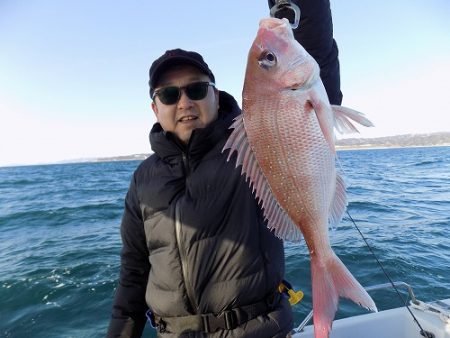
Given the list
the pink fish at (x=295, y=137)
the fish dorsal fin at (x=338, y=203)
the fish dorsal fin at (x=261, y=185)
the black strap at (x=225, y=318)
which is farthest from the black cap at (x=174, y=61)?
the black strap at (x=225, y=318)

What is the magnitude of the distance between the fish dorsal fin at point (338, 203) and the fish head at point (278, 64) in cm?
46

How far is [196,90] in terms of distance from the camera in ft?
7.03

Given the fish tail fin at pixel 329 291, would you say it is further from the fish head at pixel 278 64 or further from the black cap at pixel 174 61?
the black cap at pixel 174 61

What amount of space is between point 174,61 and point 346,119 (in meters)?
1.21

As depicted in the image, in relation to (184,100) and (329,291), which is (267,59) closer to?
(184,100)

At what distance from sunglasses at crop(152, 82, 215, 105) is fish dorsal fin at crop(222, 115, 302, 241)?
0.78 m

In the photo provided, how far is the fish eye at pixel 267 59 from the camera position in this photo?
4.61 ft

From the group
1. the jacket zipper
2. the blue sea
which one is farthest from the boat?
the jacket zipper

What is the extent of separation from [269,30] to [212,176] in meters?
1.01

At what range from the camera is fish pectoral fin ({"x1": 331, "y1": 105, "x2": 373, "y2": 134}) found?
1333 millimetres

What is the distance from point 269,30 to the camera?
4.61 ft

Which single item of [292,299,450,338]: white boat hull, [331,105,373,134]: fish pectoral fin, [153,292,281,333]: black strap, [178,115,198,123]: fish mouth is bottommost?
[292,299,450,338]: white boat hull

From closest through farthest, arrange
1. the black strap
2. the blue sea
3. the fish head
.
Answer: the fish head
the black strap
the blue sea

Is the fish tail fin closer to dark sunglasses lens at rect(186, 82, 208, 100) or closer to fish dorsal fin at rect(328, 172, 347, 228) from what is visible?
fish dorsal fin at rect(328, 172, 347, 228)
